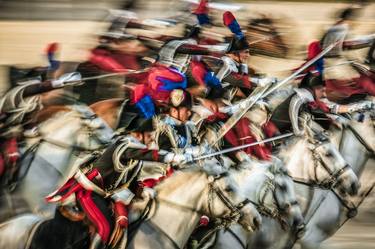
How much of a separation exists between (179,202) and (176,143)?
0.38 metres

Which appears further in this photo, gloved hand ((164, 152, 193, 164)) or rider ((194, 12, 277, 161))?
rider ((194, 12, 277, 161))

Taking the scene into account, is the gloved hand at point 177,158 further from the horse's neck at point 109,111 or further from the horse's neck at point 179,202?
the horse's neck at point 109,111

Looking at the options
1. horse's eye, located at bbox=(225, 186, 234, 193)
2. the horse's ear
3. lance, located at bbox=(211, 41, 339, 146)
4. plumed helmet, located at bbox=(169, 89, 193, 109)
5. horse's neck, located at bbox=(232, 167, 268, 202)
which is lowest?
horse's neck, located at bbox=(232, 167, 268, 202)

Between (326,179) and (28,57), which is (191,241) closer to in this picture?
(326,179)

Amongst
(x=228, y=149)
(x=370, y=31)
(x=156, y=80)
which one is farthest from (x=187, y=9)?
(x=370, y=31)

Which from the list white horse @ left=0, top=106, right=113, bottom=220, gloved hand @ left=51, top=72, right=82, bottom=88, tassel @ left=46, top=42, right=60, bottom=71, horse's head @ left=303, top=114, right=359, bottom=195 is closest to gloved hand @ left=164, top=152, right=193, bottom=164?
white horse @ left=0, top=106, right=113, bottom=220

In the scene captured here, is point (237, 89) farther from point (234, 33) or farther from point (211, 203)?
point (211, 203)

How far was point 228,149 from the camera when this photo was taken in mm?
5957

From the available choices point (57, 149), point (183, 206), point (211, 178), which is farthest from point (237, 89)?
point (57, 149)

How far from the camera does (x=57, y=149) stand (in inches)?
222

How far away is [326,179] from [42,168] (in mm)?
2109

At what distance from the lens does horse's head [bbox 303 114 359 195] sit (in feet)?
20.8

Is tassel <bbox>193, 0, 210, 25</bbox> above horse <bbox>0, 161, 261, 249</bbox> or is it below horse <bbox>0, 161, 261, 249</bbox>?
above

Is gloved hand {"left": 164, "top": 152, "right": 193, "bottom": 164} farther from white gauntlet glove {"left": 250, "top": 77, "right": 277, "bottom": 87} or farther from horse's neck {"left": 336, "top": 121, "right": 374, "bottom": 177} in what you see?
horse's neck {"left": 336, "top": 121, "right": 374, "bottom": 177}
